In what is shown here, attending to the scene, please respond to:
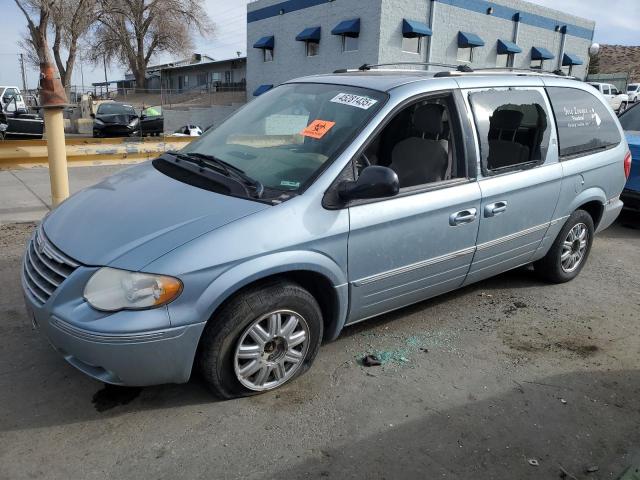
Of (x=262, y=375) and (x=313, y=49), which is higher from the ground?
(x=313, y=49)

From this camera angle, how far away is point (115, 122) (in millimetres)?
23203

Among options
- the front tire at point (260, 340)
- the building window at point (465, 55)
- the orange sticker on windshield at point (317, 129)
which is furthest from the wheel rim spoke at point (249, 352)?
the building window at point (465, 55)

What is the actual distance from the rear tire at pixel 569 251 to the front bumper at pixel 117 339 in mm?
3367

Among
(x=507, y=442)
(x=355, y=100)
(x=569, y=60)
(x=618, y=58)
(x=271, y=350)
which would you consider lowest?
(x=507, y=442)

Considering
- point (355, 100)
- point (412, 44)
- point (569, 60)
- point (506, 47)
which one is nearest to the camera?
point (355, 100)

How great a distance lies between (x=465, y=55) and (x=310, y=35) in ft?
28.4

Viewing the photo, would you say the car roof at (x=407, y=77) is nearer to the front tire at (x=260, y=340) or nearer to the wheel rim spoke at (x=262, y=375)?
the front tire at (x=260, y=340)

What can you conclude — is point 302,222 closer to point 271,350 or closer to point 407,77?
point 271,350

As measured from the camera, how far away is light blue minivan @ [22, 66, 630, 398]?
256 cm

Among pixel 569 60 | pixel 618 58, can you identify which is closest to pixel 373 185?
pixel 569 60

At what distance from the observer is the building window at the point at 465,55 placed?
28906mm

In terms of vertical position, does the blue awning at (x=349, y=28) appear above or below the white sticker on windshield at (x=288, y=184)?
above

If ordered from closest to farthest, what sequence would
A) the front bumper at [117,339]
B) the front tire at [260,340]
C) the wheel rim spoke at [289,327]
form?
the front bumper at [117,339], the front tire at [260,340], the wheel rim spoke at [289,327]

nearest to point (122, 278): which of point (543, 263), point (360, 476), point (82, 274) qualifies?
point (82, 274)
